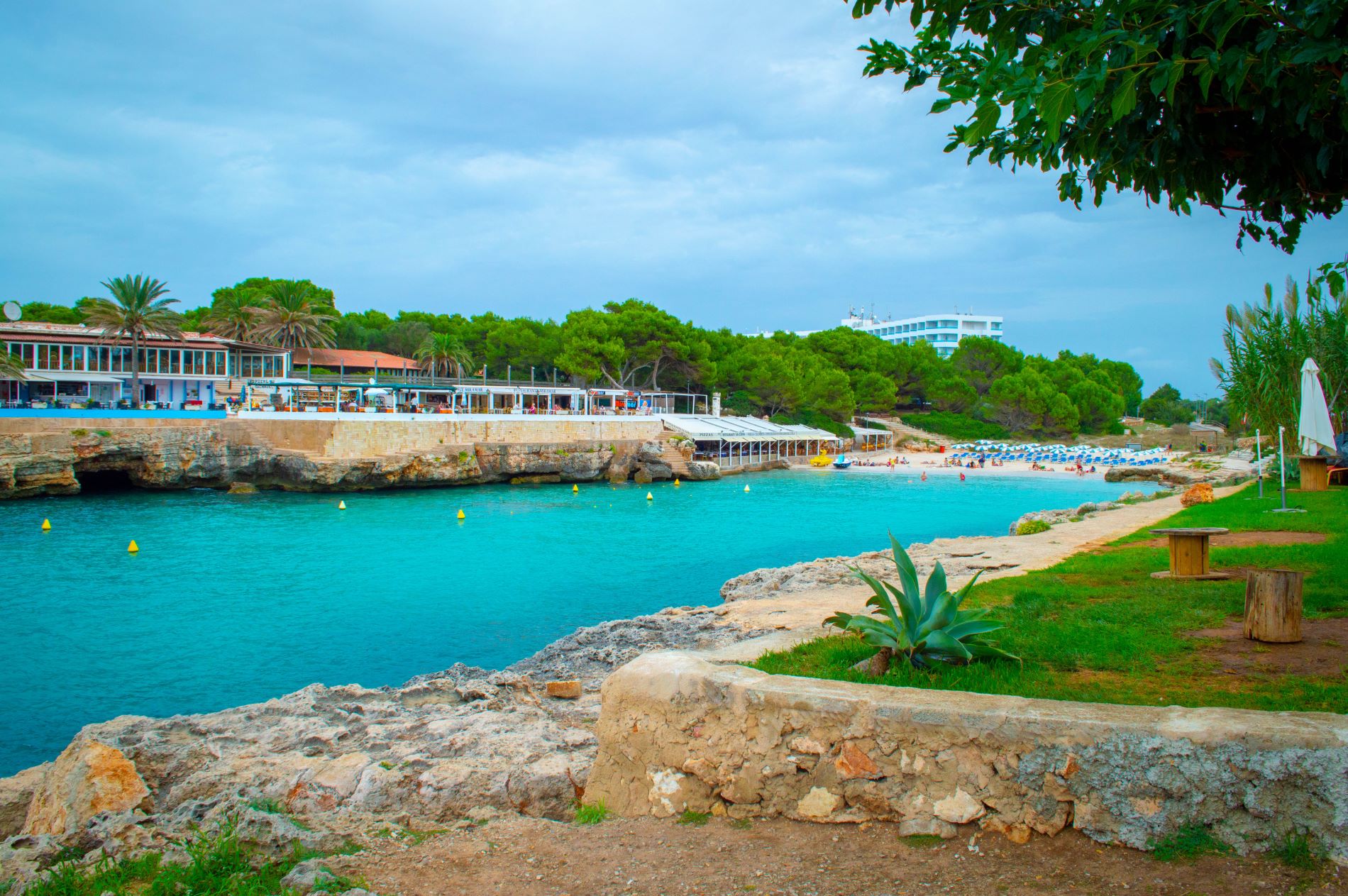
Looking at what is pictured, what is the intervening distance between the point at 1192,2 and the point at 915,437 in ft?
261

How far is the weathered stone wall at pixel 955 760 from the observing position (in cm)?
372

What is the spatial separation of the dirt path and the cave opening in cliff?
45640mm

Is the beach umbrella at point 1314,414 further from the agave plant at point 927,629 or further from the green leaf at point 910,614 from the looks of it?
the green leaf at point 910,614

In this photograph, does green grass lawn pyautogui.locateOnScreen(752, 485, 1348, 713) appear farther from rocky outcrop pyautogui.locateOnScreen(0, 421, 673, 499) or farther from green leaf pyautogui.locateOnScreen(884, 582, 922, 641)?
rocky outcrop pyautogui.locateOnScreen(0, 421, 673, 499)

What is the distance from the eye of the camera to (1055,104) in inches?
143

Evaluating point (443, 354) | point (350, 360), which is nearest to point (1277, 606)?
point (443, 354)

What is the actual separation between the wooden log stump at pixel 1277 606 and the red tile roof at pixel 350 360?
212ft

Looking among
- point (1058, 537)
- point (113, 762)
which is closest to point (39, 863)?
point (113, 762)

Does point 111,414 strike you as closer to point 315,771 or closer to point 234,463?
point 234,463

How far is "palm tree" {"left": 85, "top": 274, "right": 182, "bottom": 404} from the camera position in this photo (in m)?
46.6

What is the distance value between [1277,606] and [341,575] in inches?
871

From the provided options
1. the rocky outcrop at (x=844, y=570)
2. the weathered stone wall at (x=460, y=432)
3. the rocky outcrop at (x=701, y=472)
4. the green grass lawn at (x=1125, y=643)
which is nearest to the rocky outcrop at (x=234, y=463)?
the weathered stone wall at (x=460, y=432)

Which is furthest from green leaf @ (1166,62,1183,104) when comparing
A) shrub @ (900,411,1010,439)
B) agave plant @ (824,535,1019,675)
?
shrub @ (900,411,1010,439)

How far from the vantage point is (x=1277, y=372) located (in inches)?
922
